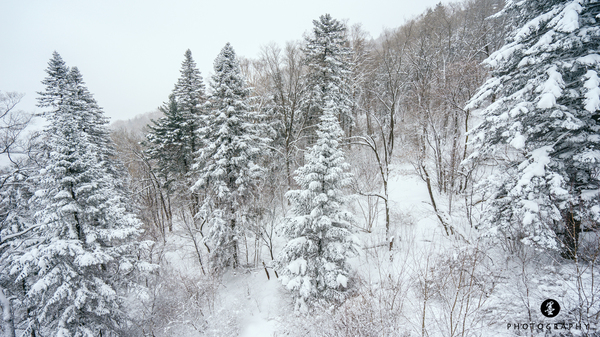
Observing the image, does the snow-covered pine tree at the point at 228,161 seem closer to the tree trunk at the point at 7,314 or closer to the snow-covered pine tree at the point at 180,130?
the snow-covered pine tree at the point at 180,130

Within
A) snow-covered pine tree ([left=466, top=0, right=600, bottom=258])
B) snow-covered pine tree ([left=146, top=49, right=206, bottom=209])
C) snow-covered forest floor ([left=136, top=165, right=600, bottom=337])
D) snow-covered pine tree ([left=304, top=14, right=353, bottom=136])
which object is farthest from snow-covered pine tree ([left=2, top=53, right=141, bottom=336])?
snow-covered pine tree ([left=466, top=0, right=600, bottom=258])

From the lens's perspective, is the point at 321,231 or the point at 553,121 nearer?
the point at 553,121

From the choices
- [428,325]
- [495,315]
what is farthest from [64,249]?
[495,315]

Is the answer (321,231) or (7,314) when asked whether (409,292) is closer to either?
(321,231)

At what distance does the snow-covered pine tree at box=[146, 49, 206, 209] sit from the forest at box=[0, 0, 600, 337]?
0.19 metres

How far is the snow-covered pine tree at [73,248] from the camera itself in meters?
8.76

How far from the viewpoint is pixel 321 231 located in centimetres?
959

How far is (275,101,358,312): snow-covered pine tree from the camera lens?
9.16 m

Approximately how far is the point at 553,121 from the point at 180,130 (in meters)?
20.3

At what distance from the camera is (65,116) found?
957 centimetres

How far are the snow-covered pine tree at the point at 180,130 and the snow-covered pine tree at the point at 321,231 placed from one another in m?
11.7

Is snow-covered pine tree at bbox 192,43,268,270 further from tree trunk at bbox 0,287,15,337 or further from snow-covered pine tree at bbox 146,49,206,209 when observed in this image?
tree trunk at bbox 0,287,15,337

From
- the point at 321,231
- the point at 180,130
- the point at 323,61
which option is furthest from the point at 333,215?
the point at 180,130

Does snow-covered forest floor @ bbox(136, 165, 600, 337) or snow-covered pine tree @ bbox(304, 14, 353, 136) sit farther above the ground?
snow-covered pine tree @ bbox(304, 14, 353, 136)
